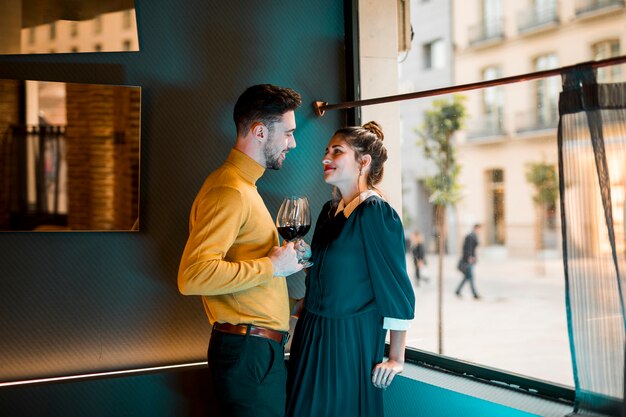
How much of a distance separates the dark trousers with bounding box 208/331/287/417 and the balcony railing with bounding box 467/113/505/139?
713 cm

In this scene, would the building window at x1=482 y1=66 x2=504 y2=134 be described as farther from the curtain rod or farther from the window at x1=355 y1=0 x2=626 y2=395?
the curtain rod

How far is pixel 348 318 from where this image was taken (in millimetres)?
2025

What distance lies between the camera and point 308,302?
7.02 ft

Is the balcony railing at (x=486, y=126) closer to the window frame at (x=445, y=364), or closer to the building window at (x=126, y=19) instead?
the window frame at (x=445, y=364)

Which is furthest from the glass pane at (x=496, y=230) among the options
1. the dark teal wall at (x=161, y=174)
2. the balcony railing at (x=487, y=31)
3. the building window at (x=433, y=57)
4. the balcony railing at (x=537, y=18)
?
the dark teal wall at (x=161, y=174)

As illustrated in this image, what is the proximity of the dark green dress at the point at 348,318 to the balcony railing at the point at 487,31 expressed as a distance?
6659mm

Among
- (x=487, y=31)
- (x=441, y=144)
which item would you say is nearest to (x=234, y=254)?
(x=487, y=31)

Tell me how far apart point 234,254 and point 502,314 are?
8.58 meters

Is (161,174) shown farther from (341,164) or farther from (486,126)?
(486,126)

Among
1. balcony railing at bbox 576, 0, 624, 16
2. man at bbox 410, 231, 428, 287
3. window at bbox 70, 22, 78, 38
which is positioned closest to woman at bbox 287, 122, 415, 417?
window at bbox 70, 22, 78, 38

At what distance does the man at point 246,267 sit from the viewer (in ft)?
6.10

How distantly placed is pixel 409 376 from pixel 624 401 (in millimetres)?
960

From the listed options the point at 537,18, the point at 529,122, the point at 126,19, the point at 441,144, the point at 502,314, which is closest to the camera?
the point at 126,19

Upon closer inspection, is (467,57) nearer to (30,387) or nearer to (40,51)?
(40,51)
